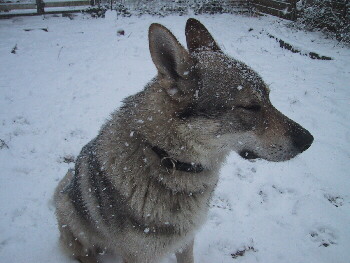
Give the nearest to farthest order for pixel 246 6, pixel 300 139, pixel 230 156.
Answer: pixel 300 139
pixel 230 156
pixel 246 6

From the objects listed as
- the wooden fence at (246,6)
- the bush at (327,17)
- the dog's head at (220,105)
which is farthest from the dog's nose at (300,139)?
the wooden fence at (246,6)

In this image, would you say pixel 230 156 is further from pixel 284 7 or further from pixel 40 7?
pixel 40 7

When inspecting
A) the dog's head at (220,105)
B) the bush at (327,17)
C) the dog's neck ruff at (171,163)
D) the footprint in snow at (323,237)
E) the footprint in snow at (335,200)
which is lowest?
the footprint in snow at (323,237)

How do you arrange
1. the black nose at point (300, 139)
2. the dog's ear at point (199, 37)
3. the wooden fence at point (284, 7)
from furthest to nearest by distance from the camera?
the wooden fence at point (284, 7) → the dog's ear at point (199, 37) → the black nose at point (300, 139)

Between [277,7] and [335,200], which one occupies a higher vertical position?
[277,7]

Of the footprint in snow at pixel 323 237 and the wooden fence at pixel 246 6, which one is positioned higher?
the wooden fence at pixel 246 6

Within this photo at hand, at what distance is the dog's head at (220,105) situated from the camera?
5.63 ft

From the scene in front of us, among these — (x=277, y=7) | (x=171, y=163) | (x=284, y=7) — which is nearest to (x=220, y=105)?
(x=171, y=163)

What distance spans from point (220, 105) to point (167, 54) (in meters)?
0.49

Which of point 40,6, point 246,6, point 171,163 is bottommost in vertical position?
point 171,163

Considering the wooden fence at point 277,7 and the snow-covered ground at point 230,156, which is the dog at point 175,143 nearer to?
the snow-covered ground at point 230,156

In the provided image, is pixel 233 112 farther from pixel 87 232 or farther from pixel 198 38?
pixel 87 232

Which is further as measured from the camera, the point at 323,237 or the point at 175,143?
the point at 323,237

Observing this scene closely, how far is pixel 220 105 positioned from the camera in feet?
5.73
